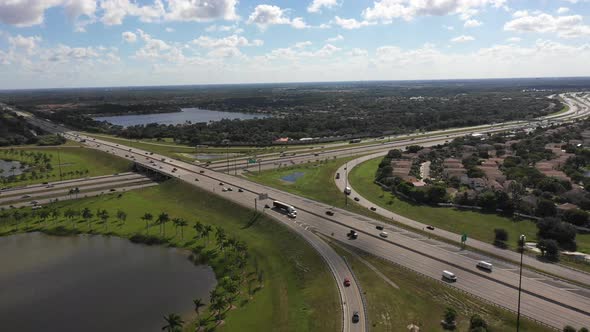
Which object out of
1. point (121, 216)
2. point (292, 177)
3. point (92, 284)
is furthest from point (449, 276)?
point (292, 177)

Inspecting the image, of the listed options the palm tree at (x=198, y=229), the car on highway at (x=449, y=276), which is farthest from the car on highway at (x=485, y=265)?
the palm tree at (x=198, y=229)

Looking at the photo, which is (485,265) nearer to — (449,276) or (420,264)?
(449,276)

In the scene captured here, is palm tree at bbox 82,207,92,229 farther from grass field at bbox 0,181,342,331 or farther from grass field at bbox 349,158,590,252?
grass field at bbox 349,158,590,252

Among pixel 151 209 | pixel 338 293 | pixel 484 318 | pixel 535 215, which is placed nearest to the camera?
pixel 484 318

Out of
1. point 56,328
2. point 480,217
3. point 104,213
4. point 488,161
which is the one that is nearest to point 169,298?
point 56,328

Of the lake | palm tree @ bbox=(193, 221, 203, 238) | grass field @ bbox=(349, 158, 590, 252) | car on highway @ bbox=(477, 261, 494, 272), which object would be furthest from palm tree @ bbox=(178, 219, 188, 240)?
car on highway @ bbox=(477, 261, 494, 272)

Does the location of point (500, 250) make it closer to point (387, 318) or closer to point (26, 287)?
point (387, 318)
